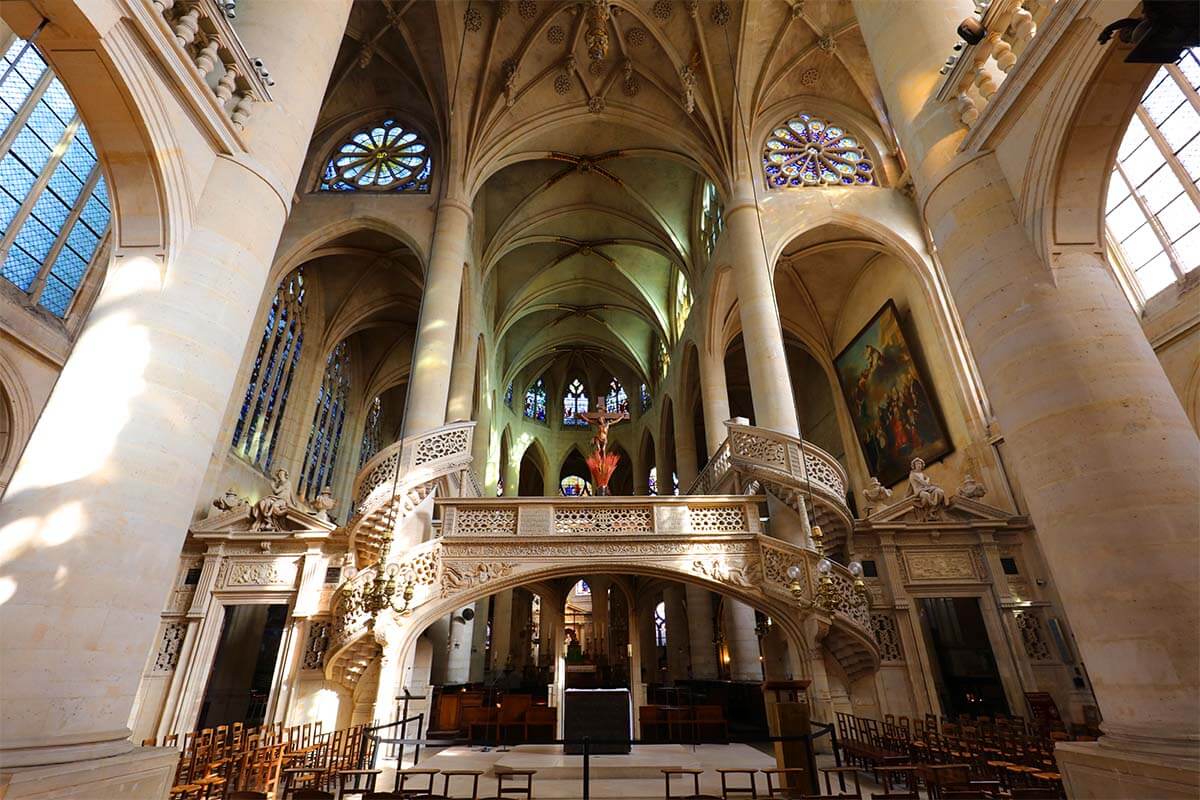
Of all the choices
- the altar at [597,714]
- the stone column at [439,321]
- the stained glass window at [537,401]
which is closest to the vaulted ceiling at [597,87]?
the stone column at [439,321]

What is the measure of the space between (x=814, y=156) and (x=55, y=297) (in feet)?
56.1

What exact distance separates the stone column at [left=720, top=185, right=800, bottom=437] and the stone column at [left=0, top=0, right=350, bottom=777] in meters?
8.79

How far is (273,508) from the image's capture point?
1089 centimetres

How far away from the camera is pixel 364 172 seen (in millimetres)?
15555

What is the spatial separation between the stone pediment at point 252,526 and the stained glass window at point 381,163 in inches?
339

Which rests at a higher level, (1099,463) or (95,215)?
(95,215)

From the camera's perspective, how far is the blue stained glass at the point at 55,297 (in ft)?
31.9

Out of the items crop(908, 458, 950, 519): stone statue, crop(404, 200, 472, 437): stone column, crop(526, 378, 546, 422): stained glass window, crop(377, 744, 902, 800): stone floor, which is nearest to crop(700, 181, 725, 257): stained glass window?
crop(404, 200, 472, 437): stone column

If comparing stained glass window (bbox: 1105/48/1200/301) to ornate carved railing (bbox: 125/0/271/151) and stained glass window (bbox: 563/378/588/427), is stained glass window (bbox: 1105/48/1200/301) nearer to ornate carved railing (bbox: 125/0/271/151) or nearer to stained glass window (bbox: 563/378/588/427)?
ornate carved railing (bbox: 125/0/271/151)

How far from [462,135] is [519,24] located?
3.31m

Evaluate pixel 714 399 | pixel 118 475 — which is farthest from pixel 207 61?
pixel 714 399

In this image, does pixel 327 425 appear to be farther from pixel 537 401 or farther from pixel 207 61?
pixel 207 61

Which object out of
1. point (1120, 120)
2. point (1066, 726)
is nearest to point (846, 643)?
point (1066, 726)

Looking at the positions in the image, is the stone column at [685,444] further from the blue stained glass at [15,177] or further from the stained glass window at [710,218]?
the blue stained glass at [15,177]
